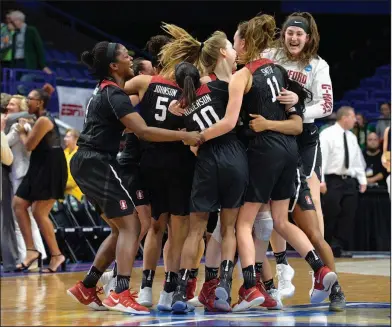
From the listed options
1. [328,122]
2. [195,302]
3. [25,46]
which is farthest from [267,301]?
[25,46]

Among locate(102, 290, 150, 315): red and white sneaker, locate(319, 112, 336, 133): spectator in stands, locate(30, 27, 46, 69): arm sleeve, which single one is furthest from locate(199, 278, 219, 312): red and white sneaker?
locate(30, 27, 46, 69): arm sleeve

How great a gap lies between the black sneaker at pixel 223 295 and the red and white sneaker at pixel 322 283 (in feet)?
2.20

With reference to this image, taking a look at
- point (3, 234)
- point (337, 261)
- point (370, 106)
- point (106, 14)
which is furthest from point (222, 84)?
point (106, 14)

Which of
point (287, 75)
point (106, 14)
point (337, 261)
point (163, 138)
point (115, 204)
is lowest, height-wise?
point (337, 261)

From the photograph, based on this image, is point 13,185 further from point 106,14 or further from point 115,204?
point 106,14

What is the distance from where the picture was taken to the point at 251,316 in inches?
231

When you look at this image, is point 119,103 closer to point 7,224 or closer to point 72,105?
point 7,224

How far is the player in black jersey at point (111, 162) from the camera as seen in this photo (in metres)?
6.00

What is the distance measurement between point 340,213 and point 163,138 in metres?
6.70

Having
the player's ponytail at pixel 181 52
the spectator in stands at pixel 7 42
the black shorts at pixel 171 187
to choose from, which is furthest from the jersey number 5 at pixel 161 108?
the spectator in stands at pixel 7 42

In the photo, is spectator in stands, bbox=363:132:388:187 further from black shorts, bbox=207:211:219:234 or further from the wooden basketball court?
black shorts, bbox=207:211:219:234

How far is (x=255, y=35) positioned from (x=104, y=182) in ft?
4.54

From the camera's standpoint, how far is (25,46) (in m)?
14.9

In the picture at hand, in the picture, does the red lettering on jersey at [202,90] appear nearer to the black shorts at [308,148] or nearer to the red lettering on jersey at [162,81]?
the red lettering on jersey at [162,81]
